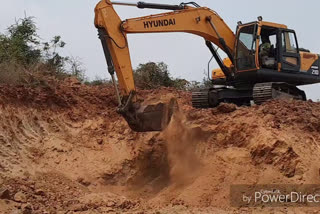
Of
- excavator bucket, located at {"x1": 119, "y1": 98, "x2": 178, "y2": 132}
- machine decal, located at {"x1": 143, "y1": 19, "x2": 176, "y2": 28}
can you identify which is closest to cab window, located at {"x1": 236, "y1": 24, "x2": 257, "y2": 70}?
machine decal, located at {"x1": 143, "y1": 19, "x2": 176, "y2": 28}

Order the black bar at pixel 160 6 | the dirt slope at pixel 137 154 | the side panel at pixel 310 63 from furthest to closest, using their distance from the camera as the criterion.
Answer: the side panel at pixel 310 63, the black bar at pixel 160 6, the dirt slope at pixel 137 154

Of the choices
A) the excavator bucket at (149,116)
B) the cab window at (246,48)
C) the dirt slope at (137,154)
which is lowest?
the dirt slope at (137,154)

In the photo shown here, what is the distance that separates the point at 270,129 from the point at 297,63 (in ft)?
12.2

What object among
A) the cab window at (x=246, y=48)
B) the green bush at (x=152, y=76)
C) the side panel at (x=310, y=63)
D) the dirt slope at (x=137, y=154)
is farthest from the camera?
the green bush at (x=152, y=76)

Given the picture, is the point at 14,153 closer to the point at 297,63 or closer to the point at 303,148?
the point at 303,148

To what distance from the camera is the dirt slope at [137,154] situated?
789 cm

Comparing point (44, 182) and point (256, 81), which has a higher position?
point (256, 81)

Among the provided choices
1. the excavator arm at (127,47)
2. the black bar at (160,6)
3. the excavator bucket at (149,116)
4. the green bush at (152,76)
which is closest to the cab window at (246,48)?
the excavator arm at (127,47)

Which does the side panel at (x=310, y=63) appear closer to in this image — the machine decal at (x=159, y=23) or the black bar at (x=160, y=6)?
the black bar at (x=160, y=6)

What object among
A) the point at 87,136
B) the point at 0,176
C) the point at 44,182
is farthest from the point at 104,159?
the point at 0,176

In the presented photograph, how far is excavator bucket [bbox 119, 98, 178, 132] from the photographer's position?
885 cm

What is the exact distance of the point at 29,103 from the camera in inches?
401

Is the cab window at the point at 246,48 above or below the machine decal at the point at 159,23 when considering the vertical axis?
below

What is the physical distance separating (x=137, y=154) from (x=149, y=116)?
1.49 metres
